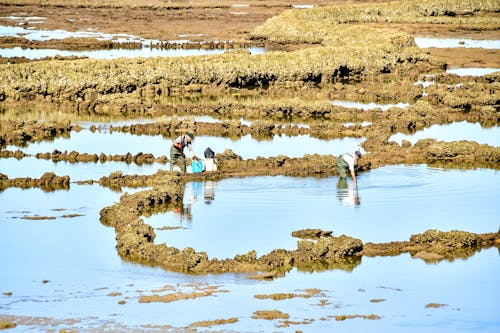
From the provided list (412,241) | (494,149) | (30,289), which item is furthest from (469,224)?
(30,289)

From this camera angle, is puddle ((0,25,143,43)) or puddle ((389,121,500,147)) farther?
puddle ((0,25,143,43))

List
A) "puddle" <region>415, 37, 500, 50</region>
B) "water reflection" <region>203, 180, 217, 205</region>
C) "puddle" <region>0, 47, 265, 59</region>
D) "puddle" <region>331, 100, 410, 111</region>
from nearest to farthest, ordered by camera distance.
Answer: "water reflection" <region>203, 180, 217, 205</region> < "puddle" <region>331, 100, 410, 111</region> < "puddle" <region>0, 47, 265, 59</region> < "puddle" <region>415, 37, 500, 50</region>

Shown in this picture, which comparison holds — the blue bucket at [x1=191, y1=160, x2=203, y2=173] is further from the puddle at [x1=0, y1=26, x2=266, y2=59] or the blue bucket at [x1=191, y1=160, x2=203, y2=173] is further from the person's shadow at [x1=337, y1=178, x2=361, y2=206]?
the puddle at [x1=0, y1=26, x2=266, y2=59]

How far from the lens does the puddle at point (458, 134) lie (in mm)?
29797

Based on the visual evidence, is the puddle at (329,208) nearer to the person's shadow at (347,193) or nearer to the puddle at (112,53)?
the person's shadow at (347,193)

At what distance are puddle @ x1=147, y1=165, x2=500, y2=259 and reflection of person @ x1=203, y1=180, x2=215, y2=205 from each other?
0.02 metres

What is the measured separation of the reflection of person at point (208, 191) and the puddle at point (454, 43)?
29.7 metres

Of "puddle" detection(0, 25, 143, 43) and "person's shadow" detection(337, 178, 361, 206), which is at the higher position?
"puddle" detection(0, 25, 143, 43)

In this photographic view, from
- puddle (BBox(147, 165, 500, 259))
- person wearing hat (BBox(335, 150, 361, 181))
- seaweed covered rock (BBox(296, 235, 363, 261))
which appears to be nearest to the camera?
seaweed covered rock (BBox(296, 235, 363, 261))

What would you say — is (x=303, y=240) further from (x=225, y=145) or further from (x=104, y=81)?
(x=104, y=81)

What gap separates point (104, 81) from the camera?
36.3 metres

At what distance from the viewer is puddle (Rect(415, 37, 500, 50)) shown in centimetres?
5234

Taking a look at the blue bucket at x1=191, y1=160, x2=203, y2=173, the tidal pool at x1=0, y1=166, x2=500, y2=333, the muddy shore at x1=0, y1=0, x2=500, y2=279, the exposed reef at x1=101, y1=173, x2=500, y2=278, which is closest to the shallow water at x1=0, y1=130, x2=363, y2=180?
the muddy shore at x1=0, y1=0, x2=500, y2=279

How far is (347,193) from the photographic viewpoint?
23359 millimetres
